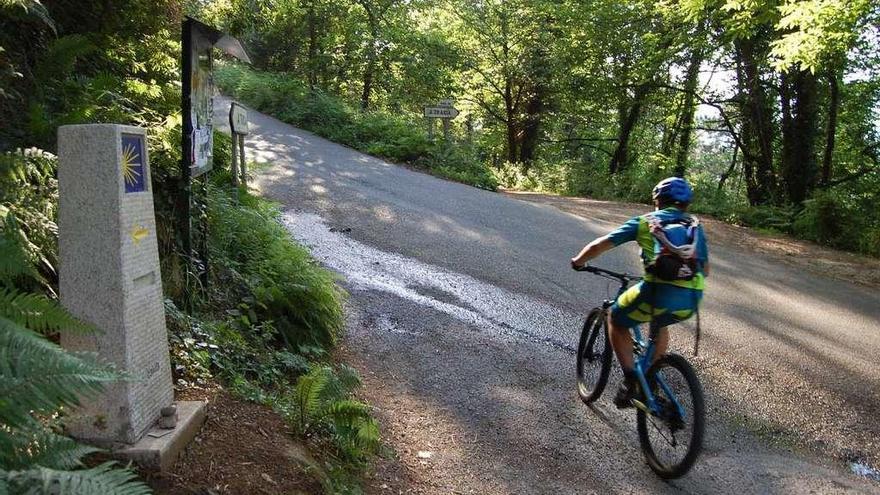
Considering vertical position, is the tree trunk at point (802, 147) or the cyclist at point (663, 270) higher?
the tree trunk at point (802, 147)

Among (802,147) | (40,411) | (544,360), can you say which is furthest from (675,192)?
(802,147)

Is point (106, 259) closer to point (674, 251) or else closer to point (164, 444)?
point (164, 444)

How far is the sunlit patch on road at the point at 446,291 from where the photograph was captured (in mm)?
7449

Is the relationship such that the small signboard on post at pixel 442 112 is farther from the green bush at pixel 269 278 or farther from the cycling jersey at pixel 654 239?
the cycling jersey at pixel 654 239

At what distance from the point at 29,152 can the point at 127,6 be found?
4203 millimetres

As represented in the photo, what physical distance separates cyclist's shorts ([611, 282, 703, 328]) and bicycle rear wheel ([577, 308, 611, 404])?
529mm

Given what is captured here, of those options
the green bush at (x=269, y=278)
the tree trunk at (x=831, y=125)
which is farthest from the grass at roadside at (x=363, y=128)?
the green bush at (x=269, y=278)

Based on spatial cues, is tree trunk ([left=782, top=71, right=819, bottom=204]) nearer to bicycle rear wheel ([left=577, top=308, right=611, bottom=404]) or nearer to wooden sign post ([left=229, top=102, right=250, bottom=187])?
bicycle rear wheel ([left=577, top=308, right=611, bottom=404])

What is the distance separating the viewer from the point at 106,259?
9.67ft

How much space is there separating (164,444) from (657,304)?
10.7 ft

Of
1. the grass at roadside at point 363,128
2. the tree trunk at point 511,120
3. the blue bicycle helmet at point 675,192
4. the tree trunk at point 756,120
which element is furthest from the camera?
the tree trunk at point 511,120

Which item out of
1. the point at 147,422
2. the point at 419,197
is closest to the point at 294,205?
the point at 419,197

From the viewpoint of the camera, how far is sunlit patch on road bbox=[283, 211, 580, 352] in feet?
24.4

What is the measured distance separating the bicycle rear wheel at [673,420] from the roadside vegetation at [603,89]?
7980mm
